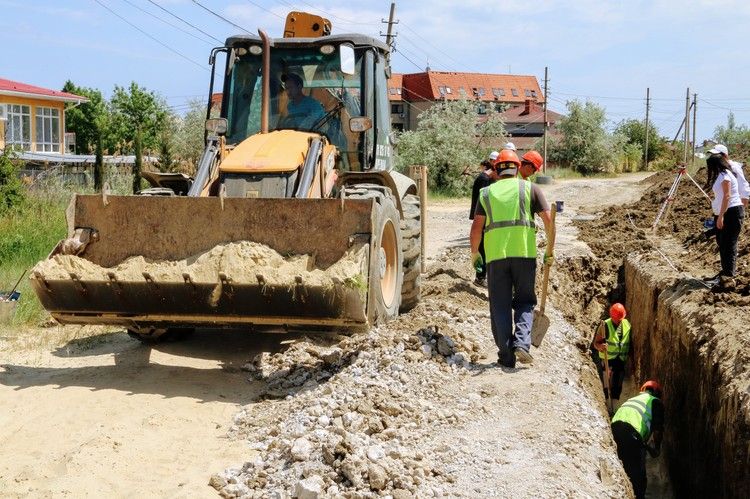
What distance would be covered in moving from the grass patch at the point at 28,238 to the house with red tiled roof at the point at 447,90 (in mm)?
51033

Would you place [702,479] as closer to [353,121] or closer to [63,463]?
[353,121]

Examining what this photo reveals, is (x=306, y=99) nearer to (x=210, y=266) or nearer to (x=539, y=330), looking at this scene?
(x=210, y=266)

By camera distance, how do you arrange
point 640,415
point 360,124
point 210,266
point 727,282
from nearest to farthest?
point 210,266 → point 640,415 → point 360,124 → point 727,282

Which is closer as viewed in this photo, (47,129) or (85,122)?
(47,129)

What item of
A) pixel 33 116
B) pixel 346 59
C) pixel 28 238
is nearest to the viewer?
pixel 346 59

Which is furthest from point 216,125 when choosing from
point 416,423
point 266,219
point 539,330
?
point 416,423

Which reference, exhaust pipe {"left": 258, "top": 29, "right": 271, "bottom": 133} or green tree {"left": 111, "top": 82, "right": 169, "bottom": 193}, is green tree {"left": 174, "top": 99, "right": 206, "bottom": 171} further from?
exhaust pipe {"left": 258, "top": 29, "right": 271, "bottom": 133}

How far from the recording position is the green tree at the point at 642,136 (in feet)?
197

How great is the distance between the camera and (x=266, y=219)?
7.39 meters

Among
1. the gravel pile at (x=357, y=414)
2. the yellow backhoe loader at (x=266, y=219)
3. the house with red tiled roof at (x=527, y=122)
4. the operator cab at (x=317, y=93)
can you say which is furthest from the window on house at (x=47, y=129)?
the house with red tiled roof at (x=527, y=122)

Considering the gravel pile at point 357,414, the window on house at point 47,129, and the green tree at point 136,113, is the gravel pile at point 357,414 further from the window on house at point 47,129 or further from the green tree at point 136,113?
the green tree at point 136,113

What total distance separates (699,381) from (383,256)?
3.18m

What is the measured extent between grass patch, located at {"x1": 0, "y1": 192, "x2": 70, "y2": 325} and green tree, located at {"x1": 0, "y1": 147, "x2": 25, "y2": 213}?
131mm

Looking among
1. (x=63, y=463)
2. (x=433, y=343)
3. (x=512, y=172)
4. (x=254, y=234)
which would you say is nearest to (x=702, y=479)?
(x=433, y=343)
